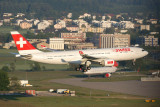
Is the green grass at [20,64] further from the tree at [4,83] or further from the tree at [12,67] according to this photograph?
the tree at [4,83]

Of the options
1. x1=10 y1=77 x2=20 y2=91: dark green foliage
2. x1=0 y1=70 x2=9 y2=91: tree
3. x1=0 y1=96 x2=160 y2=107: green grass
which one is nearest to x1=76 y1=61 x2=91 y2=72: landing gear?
x1=0 y1=96 x2=160 y2=107: green grass

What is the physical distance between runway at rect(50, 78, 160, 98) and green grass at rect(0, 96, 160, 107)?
11112mm

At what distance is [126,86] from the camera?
378 ft

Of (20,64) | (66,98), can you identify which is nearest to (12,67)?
(20,64)

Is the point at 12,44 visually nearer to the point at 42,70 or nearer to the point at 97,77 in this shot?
the point at 42,70

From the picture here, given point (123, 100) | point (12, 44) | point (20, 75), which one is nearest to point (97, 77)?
point (20, 75)

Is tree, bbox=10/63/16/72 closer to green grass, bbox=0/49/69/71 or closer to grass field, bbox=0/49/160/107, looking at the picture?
Answer: green grass, bbox=0/49/69/71

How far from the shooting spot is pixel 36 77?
4936 inches

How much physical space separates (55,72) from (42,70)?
7814 mm

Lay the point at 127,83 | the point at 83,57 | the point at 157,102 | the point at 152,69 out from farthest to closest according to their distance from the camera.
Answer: the point at 152,69, the point at 127,83, the point at 157,102, the point at 83,57

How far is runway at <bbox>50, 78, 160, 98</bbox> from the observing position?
106 metres

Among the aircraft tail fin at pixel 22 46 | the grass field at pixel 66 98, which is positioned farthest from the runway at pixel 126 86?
the aircraft tail fin at pixel 22 46

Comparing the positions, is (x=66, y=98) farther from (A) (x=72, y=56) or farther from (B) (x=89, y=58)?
(B) (x=89, y=58)

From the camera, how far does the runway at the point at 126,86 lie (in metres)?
106
